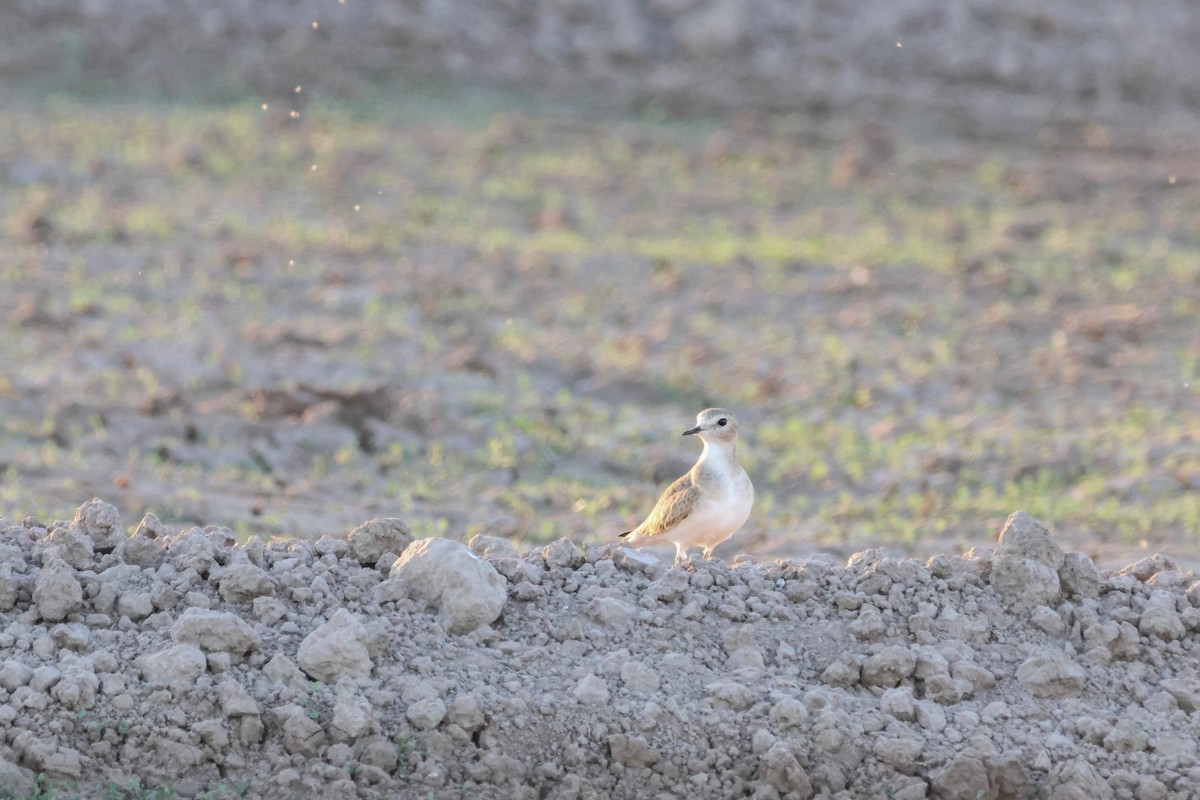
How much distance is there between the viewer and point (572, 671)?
5270 millimetres

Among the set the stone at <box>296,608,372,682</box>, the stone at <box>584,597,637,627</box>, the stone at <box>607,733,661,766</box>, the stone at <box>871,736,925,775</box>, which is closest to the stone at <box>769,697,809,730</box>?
the stone at <box>871,736,925,775</box>

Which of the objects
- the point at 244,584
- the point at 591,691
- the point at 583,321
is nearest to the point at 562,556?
the point at 591,691

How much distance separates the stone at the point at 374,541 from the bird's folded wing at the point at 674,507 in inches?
38.8

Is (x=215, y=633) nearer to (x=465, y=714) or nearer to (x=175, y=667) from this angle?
(x=175, y=667)

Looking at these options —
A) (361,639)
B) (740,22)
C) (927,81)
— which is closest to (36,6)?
(740,22)

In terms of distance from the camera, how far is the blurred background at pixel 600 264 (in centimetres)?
921

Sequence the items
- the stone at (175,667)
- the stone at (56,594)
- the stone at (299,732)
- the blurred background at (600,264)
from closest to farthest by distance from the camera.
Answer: the stone at (299,732) < the stone at (175,667) < the stone at (56,594) < the blurred background at (600,264)

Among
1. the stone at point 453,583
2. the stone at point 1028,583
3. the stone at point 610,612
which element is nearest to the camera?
the stone at point 453,583

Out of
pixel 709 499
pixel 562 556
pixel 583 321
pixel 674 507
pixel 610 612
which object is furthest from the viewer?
pixel 583 321

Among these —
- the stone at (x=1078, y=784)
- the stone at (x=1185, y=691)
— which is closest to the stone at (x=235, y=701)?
the stone at (x=1078, y=784)

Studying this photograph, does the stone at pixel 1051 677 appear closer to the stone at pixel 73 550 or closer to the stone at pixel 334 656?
the stone at pixel 334 656

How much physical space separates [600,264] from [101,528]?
27.3ft

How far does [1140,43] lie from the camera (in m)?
21.2

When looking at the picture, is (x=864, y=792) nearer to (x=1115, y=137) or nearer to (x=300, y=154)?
(x=300, y=154)
